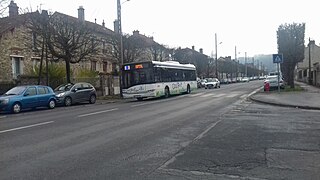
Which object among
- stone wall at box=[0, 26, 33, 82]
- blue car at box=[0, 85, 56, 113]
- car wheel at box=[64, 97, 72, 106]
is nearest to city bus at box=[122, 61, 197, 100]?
car wheel at box=[64, 97, 72, 106]

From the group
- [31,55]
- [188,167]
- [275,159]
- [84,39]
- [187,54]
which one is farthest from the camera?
[187,54]

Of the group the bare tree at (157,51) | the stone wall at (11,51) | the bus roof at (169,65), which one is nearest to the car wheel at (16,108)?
the bus roof at (169,65)

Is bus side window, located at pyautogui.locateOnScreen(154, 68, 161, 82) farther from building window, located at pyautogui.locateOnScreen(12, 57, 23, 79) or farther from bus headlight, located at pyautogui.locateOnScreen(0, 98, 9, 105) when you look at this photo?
building window, located at pyautogui.locateOnScreen(12, 57, 23, 79)

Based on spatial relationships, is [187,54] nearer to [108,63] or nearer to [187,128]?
[108,63]

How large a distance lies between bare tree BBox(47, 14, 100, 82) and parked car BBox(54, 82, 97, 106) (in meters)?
3.43

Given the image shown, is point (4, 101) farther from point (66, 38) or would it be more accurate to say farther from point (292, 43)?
point (292, 43)

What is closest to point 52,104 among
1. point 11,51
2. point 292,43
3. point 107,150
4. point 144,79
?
point 144,79

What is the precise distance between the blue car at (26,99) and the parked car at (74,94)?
135cm

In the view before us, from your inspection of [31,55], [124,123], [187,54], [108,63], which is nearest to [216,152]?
[124,123]

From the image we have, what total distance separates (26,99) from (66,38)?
846 centimetres

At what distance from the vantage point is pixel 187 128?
11133 millimetres

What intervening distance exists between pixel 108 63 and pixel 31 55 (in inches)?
610

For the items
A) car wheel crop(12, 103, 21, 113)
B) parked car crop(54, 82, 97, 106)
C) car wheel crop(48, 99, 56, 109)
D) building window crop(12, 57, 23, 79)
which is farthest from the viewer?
building window crop(12, 57, 23, 79)

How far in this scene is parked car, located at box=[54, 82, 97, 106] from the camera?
23292 millimetres
